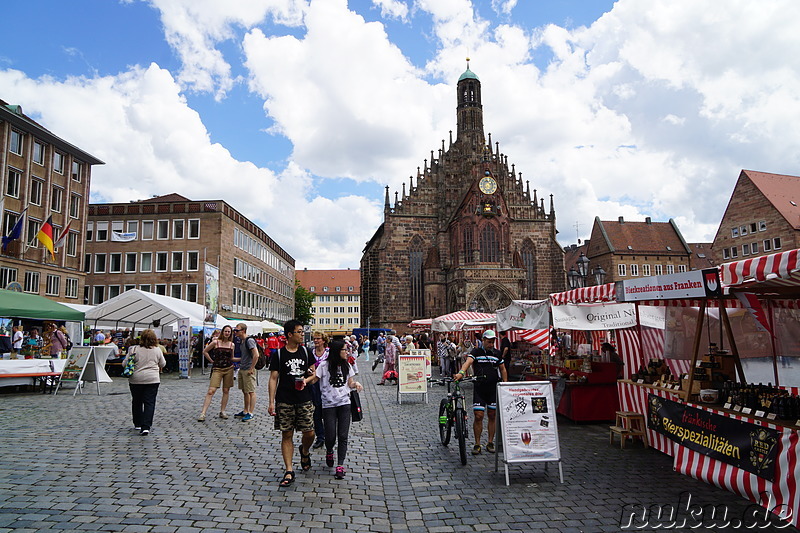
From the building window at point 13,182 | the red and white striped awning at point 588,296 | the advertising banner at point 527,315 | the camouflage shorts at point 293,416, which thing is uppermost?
the building window at point 13,182

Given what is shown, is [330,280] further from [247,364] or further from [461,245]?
[247,364]

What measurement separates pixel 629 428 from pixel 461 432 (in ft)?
9.61

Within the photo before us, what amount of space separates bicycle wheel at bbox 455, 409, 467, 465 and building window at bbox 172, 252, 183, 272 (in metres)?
39.1

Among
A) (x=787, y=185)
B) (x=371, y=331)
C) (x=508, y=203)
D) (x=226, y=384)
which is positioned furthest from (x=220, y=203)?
(x=787, y=185)

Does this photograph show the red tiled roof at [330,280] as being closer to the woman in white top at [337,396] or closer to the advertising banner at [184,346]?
the advertising banner at [184,346]

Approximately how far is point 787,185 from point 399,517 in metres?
55.7

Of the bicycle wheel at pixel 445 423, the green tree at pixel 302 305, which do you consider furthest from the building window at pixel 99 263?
the bicycle wheel at pixel 445 423

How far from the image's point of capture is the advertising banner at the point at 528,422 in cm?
630

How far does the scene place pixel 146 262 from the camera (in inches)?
1683

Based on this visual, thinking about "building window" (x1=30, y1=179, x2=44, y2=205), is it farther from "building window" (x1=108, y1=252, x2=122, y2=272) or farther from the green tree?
the green tree

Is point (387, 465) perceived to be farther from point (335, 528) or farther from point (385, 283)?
point (385, 283)

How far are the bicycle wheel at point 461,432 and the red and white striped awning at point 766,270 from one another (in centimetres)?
361

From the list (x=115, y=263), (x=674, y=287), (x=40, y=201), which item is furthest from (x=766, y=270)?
(x=115, y=263)

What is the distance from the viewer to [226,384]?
1019 centimetres
